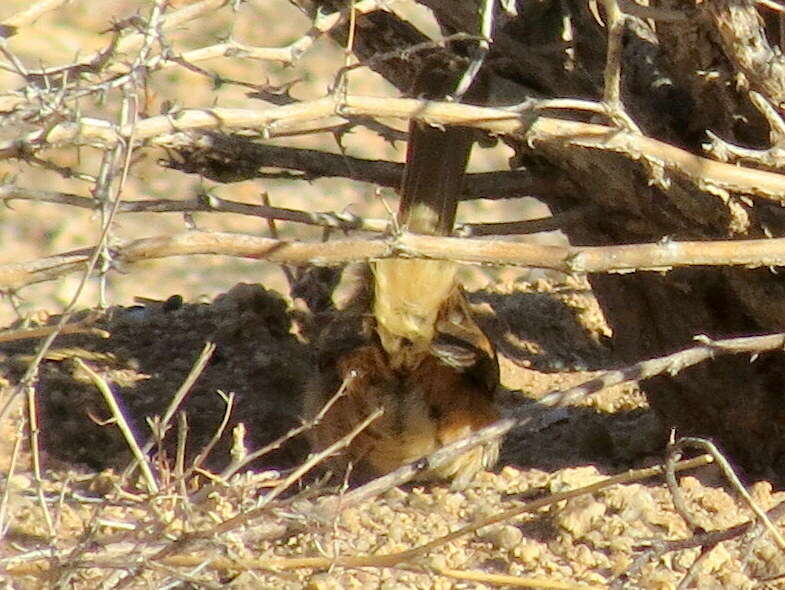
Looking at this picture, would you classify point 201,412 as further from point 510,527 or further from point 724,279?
point 724,279

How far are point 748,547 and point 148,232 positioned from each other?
432 cm

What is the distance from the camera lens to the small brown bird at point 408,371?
4.34 metres

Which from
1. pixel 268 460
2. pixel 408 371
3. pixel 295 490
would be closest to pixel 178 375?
pixel 268 460

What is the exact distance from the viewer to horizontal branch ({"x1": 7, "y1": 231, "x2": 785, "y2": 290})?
3.28 metres

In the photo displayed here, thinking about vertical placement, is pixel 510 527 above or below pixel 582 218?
below

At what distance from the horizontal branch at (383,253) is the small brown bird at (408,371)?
2.47 ft

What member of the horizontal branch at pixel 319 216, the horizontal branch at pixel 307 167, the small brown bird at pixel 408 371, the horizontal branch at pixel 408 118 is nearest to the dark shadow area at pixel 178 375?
the small brown bird at pixel 408 371

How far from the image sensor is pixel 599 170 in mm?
4090

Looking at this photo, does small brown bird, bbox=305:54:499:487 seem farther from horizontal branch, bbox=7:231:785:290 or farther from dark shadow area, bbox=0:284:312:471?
horizontal branch, bbox=7:231:785:290

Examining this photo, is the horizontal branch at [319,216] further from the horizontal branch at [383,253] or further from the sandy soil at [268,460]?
the horizontal branch at [383,253]

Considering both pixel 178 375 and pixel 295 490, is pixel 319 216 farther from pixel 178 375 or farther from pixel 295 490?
pixel 178 375

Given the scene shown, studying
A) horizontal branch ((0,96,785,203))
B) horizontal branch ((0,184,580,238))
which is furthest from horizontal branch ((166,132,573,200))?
horizontal branch ((0,96,785,203))

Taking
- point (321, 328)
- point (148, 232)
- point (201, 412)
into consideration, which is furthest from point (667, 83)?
point (148, 232)

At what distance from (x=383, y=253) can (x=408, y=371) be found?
4.08 ft
